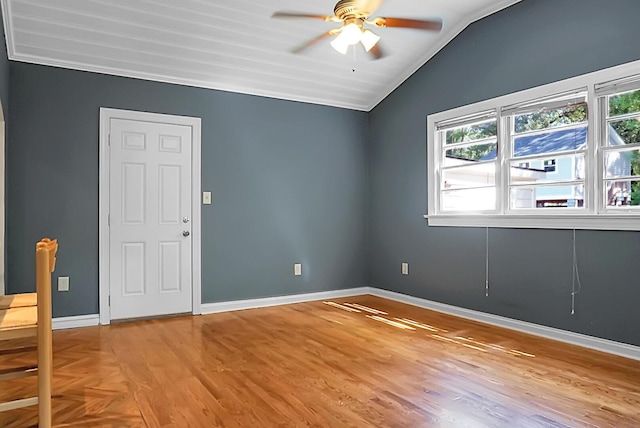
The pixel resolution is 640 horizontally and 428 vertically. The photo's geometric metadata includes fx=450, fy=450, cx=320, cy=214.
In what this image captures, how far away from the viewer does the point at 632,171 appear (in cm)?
324

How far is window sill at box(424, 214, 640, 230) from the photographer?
10.6ft

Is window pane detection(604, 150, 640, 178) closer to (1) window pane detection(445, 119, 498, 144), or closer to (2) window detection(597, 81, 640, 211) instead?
(2) window detection(597, 81, 640, 211)

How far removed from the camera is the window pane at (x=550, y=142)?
353 centimetres

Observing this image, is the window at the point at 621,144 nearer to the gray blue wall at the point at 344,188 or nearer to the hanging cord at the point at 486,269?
the gray blue wall at the point at 344,188

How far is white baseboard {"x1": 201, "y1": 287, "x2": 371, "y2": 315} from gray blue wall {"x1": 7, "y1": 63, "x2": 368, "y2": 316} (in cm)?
7

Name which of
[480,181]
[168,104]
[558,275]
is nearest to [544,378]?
[558,275]

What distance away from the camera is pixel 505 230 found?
403cm

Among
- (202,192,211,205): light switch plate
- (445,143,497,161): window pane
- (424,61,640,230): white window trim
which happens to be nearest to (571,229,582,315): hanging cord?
(424,61,640,230): white window trim

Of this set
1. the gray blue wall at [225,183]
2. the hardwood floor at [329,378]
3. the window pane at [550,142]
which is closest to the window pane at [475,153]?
the window pane at [550,142]

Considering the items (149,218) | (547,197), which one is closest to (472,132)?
(547,197)

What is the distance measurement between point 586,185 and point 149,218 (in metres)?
3.81

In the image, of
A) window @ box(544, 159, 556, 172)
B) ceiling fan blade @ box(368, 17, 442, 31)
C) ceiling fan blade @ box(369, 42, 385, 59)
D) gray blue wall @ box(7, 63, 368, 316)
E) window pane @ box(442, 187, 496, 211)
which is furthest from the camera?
ceiling fan blade @ box(369, 42, 385, 59)

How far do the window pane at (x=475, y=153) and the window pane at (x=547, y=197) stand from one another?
433mm

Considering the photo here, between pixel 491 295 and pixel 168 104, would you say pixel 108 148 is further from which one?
pixel 491 295
